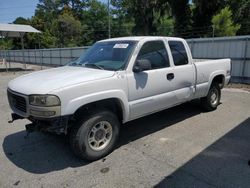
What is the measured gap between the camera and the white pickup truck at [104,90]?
3387 millimetres

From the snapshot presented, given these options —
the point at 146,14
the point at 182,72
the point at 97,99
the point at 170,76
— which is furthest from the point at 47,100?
the point at 146,14

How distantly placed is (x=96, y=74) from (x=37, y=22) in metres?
60.2

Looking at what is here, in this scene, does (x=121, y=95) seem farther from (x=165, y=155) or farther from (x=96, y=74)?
(x=165, y=155)

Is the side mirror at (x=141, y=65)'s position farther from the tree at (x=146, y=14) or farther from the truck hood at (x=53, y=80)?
the tree at (x=146, y=14)

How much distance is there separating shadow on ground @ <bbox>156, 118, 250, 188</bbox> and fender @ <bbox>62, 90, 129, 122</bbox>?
4.29 ft

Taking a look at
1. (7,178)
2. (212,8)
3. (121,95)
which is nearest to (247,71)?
(121,95)

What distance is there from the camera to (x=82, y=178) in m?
3.38

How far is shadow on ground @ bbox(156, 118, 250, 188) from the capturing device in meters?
3.21

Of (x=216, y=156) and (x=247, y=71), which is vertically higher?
(x=247, y=71)

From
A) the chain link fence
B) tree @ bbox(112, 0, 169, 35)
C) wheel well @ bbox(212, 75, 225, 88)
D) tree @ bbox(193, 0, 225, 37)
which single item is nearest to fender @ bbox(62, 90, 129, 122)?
wheel well @ bbox(212, 75, 225, 88)

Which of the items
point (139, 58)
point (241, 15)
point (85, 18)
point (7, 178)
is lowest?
point (7, 178)

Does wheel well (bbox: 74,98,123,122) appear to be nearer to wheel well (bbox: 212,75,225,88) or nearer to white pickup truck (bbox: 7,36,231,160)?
white pickup truck (bbox: 7,36,231,160)

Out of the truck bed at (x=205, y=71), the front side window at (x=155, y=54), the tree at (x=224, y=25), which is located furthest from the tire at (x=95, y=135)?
the tree at (x=224, y=25)

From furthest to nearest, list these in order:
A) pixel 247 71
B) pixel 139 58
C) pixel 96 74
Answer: pixel 247 71
pixel 139 58
pixel 96 74
